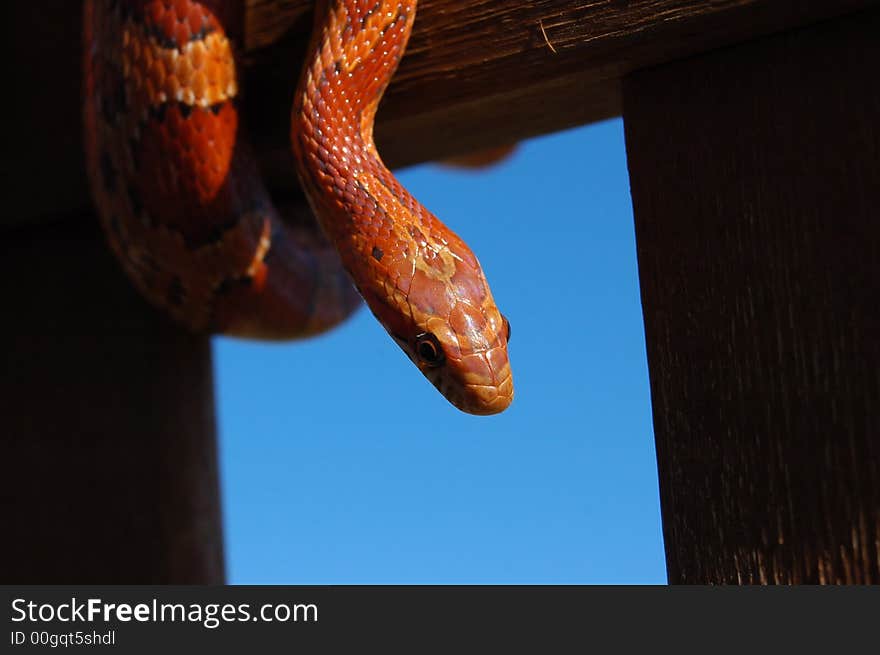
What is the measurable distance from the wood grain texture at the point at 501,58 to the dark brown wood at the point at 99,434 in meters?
0.49

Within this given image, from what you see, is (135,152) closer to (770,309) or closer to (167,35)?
(167,35)

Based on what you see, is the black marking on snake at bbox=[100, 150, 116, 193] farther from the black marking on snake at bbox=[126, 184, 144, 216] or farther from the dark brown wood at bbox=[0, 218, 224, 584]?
the dark brown wood at bbox=[0, 218, 224, 584]

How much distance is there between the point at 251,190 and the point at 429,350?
0.48 metres

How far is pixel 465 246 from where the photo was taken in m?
1.83

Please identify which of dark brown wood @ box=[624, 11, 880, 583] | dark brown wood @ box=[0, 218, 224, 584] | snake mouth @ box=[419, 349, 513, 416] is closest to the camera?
dark brown wood @ box=[624, 11, 880, 583]

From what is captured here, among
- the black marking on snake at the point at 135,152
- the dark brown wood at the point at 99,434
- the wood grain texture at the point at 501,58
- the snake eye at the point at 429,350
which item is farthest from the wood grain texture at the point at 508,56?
the dark brown wood at the point at 99,434

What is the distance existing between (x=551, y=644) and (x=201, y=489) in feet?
3.87

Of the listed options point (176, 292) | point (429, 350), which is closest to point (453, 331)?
point (429, 350)

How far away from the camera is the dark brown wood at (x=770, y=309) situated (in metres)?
1.39

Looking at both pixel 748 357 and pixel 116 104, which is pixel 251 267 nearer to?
pixel 116 104

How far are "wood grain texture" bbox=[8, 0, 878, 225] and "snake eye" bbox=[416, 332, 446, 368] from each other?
0.35m

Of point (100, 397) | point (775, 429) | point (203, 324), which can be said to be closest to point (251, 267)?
point (203, 324)

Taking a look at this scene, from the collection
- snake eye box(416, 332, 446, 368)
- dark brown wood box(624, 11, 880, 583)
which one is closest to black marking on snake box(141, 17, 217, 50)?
snake eye box(416, 332, 446, 368)

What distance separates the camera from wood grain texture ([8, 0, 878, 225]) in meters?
1.53
